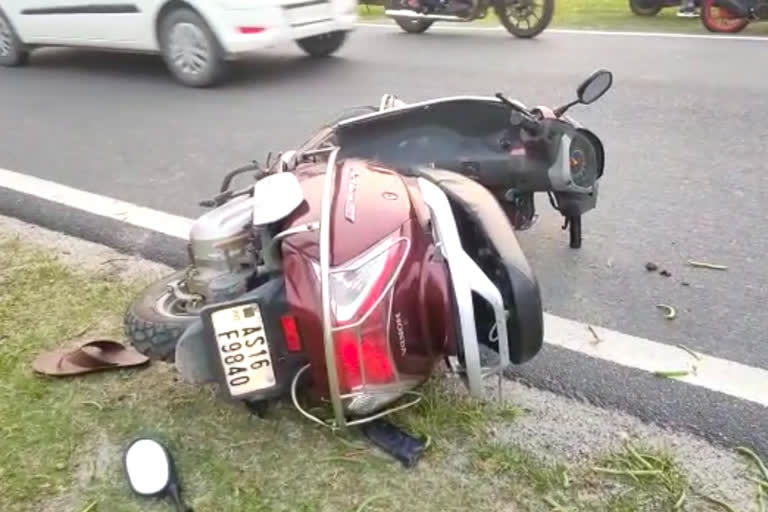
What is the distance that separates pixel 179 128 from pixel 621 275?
370 cm

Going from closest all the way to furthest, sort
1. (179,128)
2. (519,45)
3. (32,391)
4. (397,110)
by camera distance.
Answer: (32,391), (397,110), (179,128), (519,45)

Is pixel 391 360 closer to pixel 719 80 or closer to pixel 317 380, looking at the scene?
pixel 317 380

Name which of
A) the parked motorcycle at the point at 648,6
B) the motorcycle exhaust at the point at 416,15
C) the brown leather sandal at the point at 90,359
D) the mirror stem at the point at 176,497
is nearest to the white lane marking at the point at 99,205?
the brown leather sandal at the point at 90,359

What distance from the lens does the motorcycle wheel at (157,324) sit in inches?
101

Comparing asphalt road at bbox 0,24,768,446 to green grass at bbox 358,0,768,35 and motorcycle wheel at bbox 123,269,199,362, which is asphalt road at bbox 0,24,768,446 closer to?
green grass at bbox 358,0,768,35

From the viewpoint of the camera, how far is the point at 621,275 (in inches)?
134

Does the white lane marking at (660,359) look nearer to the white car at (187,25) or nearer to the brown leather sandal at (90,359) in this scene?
the brown leather sandal at (90,359)

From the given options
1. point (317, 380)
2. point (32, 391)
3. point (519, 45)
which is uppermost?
point (317, 380)

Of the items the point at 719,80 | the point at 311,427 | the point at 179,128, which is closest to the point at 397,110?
the point at 311,427

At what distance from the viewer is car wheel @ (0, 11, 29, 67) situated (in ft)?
27.4

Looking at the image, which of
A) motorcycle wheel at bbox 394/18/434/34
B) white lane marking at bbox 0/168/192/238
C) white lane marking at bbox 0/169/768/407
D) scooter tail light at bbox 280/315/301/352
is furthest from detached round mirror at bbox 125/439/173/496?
motorcycle wheel at bbox 394/18/434/34

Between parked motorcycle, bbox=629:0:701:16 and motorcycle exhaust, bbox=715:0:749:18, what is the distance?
1311 millimetres

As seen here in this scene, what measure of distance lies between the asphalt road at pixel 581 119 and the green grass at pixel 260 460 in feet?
1.32

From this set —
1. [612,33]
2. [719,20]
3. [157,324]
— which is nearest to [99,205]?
[157,324]
